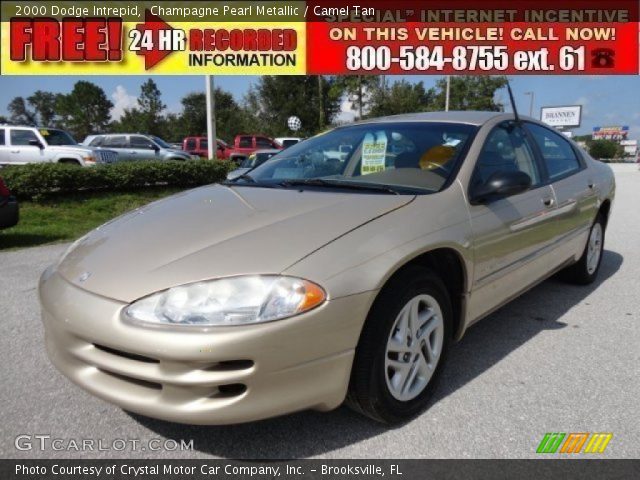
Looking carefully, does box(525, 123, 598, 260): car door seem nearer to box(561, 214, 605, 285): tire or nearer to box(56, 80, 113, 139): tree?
box(561, 214, 605, 285): tire

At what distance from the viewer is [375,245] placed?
2.13 m

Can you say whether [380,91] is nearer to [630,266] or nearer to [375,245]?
[630,266]

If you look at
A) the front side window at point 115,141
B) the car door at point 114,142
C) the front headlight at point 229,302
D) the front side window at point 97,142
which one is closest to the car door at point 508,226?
the front headlight at point 229,302

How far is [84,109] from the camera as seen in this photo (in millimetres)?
64875

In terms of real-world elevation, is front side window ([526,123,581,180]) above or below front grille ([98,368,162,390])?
above

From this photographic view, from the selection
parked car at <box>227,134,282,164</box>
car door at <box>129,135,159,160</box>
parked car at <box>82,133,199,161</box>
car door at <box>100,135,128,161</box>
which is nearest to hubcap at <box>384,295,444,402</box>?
parked car at <box>82,133,199,161</box>

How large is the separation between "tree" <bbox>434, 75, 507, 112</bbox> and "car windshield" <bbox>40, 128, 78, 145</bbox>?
3005 cm

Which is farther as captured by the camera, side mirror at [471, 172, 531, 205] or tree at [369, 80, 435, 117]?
tree at [369, 80, 435, 117]

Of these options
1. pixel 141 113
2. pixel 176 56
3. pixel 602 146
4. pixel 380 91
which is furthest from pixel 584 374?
pixel 602 146

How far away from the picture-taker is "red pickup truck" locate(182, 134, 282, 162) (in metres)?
23.9

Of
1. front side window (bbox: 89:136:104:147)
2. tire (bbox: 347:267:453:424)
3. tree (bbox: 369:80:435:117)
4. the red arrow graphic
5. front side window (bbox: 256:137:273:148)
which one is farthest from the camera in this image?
tree (bbox: 369:80:435:117)

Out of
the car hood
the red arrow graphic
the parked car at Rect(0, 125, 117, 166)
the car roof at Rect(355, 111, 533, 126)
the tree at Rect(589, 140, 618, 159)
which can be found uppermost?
the red arrow graphic

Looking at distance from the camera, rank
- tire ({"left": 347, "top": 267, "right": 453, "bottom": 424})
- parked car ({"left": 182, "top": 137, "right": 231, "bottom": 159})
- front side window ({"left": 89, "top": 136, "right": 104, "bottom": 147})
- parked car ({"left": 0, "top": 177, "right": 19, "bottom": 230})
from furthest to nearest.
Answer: parked car ({"left": 182, "top": 137, "right": 231, "bottom": 159})
front side window ({"left": 89, "top": 136, "right": 104, "bottom": 147})
parked car ({"left": 0, "top": 177, "right": 19, "bottom": 230})
tire ({"left": 347, "top": 267, "right": 453, "bottom": 424})

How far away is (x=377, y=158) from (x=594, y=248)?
261 cm
